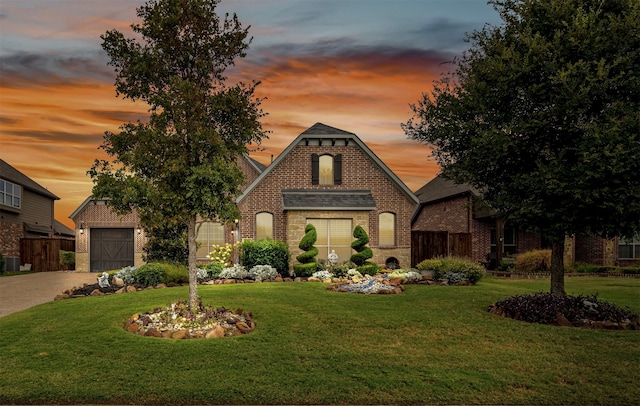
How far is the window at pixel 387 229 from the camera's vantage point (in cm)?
2592

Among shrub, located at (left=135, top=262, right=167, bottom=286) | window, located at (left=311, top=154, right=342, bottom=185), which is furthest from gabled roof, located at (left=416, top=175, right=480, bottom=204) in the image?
shrub, located at (left=135, top=262, right=167, bottom=286)

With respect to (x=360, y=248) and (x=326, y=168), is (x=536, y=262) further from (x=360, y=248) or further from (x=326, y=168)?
(x=326, y=168)

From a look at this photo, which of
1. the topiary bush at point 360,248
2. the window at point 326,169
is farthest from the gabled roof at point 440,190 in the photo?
the topiary bush at point 360,248

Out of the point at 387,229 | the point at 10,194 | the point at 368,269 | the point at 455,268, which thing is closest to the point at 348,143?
the point at 387,229

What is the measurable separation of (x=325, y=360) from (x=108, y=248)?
28.1 metres

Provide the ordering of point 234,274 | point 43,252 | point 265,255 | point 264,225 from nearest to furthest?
point 234,274 → point 265,255 → point 264,225 → point 43,252

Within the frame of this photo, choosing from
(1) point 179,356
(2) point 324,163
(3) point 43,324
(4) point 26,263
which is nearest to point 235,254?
(2) point 324,163

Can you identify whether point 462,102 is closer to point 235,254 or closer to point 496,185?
point 496,185

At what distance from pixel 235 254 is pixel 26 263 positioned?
20.5 meters

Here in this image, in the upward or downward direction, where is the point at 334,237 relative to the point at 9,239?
upward

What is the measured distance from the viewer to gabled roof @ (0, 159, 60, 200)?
39.2 metres

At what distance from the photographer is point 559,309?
12.8m

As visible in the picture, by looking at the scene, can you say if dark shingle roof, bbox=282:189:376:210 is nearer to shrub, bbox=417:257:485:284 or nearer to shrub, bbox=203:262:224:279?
shrub, bbox=203:262:224:279

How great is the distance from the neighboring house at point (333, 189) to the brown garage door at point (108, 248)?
11673mm
